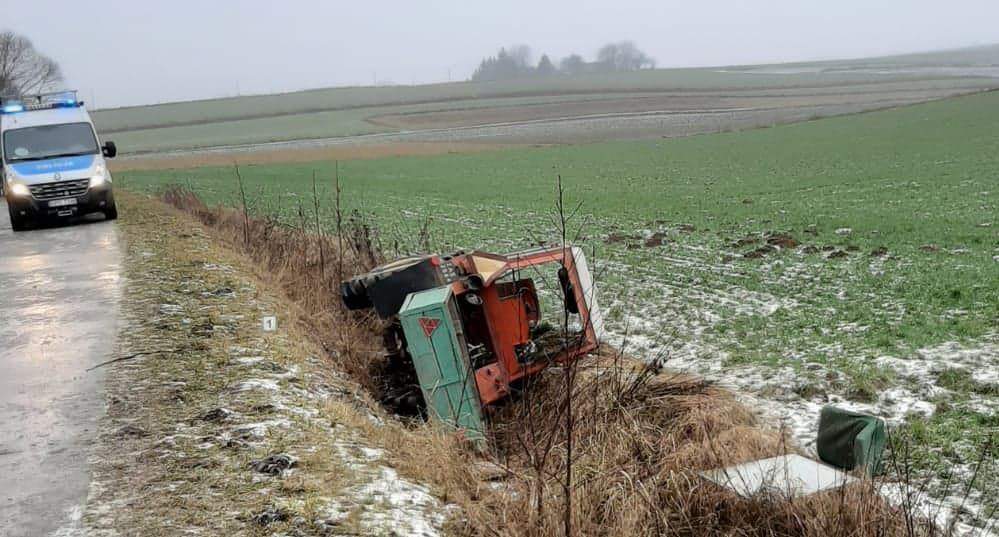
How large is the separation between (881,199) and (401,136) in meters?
58.6

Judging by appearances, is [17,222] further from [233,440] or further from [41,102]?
[233,440]

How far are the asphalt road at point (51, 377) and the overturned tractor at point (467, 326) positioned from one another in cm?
300

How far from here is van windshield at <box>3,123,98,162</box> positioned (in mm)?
20078

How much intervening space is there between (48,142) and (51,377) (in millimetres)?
14404

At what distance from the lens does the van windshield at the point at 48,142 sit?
790 inches

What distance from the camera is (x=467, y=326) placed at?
31.8 ft

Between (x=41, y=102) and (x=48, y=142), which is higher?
(x=41, y=102)

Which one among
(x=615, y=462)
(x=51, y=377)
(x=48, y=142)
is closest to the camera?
(x=615, y=462)

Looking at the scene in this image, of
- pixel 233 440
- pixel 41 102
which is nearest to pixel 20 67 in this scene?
pixel 41 102

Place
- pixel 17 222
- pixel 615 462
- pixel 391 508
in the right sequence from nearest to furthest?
pixel 391 508
pixel 615 462
pixel 17 222

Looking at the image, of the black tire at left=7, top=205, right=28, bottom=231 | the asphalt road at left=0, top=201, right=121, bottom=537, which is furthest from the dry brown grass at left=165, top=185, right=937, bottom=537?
the black tire at left=7, top=205, right=28, bottom=231

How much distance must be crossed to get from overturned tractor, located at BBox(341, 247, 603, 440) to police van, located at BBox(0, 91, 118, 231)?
39.7 feet

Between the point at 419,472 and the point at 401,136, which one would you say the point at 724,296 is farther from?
the point at 401,136

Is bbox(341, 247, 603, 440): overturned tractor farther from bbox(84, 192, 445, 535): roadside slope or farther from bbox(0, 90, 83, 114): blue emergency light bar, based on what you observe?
bbox(0, 90, 83, 114): blue emergency light bar
